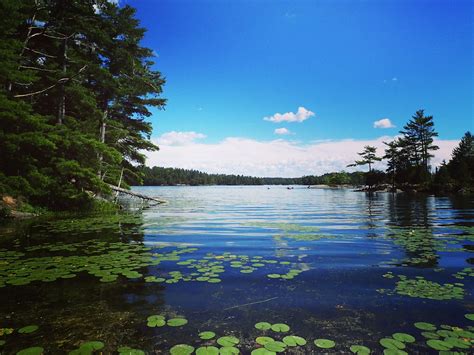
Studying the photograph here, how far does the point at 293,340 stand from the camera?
3.19 m

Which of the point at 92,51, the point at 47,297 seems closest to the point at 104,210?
the point at 92,51

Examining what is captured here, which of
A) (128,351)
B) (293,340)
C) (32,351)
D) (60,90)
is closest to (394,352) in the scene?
(293,340)

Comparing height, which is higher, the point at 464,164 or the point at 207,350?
the point at 464,164

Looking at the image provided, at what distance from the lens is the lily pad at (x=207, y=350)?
289 cm

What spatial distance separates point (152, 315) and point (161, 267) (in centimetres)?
253

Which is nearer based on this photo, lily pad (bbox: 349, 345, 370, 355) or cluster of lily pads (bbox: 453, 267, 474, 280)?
lily pad (bbox: 349, 345, 370, 355)

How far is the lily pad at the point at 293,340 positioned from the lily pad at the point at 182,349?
107 cm

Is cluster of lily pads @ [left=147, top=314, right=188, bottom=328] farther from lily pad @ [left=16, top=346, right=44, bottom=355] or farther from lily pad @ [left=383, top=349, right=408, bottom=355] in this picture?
lily pad @ [left=383, top=349, right=408, bottom=355]

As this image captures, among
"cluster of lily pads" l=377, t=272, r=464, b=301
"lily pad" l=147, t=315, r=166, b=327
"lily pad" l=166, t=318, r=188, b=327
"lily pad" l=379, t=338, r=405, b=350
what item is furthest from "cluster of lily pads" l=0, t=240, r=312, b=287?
"lily pad" l=379, t=338, r=405, b=350

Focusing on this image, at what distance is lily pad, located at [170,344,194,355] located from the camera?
2.93m

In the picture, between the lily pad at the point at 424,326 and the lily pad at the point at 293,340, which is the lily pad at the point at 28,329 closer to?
the lily pad at the point at 293,340

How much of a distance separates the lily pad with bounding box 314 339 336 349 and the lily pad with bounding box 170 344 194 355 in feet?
4.60

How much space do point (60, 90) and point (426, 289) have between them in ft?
68.6

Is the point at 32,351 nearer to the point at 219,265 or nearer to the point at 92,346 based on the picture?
the point at 92,346
